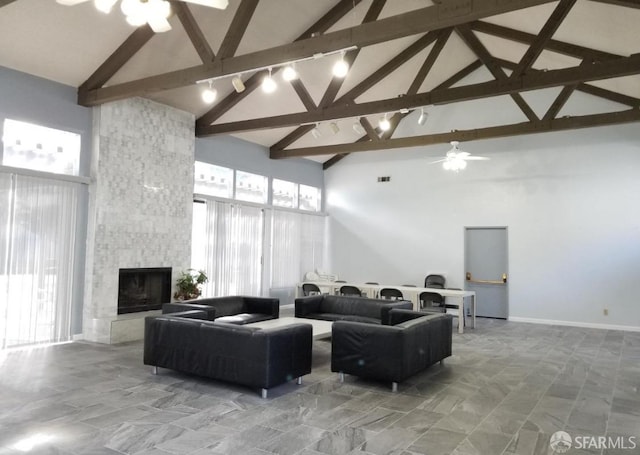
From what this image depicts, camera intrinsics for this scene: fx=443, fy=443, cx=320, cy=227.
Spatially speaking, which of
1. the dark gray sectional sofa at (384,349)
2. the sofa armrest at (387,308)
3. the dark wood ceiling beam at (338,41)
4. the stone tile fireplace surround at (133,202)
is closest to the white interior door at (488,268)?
the sofa armrest at (387,308)

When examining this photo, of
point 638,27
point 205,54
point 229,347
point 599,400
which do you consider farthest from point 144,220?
point 638,27

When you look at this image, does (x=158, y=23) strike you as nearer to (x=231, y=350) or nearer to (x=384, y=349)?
(x=231, y=350)

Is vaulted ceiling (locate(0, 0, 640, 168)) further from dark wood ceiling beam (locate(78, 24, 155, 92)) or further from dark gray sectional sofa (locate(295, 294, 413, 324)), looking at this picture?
dark gray sectional sofa (locate(295, 294, 413, 324))

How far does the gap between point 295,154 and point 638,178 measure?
22.3 feet

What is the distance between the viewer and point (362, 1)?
22.6 ft

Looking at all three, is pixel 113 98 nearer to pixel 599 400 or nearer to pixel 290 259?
pixel 290 259

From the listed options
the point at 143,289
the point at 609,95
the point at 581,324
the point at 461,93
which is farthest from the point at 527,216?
the point at 143,289

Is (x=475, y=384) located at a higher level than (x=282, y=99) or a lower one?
lower

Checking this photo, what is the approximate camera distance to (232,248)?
29.9 ft

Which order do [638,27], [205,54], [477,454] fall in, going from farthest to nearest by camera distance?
[638,27] < [205,54] < [477,454]

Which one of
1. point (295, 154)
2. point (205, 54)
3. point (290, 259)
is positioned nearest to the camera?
point (205, 54)

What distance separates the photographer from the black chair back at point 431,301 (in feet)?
27.1

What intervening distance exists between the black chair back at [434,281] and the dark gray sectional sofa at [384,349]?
16.3 feet

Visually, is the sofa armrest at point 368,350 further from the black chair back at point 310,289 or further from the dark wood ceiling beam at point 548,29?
the black chair back at point 310,289
